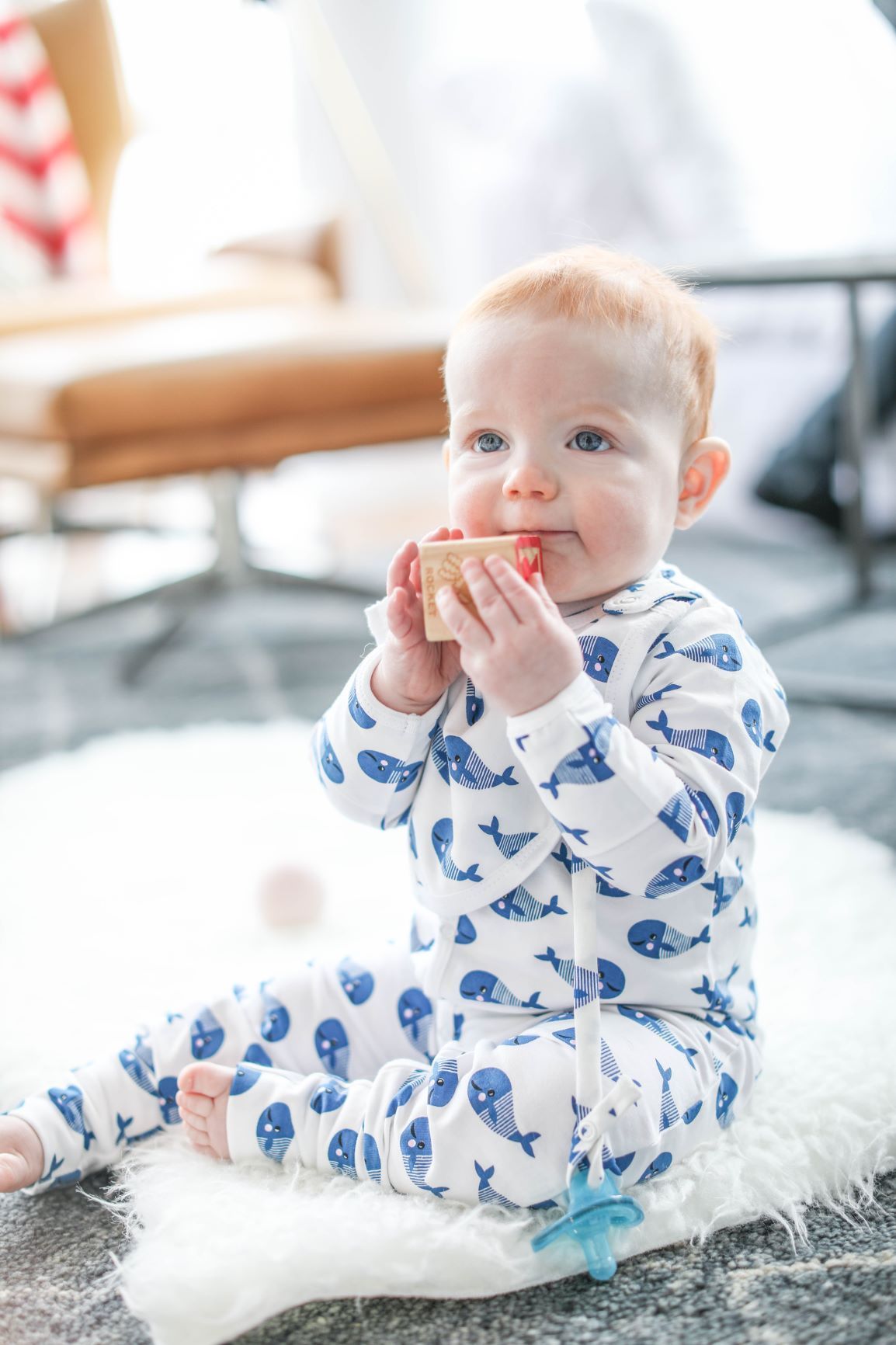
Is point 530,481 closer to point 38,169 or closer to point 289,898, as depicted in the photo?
point 289,898

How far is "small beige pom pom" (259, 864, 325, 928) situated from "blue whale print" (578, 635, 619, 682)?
41 cm

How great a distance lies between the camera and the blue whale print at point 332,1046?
0.84m

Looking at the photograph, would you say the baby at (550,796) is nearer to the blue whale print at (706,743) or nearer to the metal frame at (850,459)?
the blue whale print at (706,743)

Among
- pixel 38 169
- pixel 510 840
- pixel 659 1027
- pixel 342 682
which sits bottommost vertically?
pixel 342 682

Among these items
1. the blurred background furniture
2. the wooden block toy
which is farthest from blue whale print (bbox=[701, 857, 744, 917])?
the blurred background furniture

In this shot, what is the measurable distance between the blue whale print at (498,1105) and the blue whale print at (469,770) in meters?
0.16

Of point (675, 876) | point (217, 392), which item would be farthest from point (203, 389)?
point (675, 876)

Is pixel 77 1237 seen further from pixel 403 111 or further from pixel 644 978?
pixel 403 111

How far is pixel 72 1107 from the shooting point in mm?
790

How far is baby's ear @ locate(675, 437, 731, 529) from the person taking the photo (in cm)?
79

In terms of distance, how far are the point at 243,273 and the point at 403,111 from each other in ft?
4.28

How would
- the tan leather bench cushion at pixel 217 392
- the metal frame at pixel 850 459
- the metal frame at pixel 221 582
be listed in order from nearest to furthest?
1. the metal frame at pixel 850 459
2. the tan leather bench cushion at pixel 217 392
3. the metal frame at pixel 221 582

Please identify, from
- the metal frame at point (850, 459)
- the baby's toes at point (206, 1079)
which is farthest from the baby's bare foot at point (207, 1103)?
the metal frame at point (850, 459)

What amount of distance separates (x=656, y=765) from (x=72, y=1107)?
411 mm
